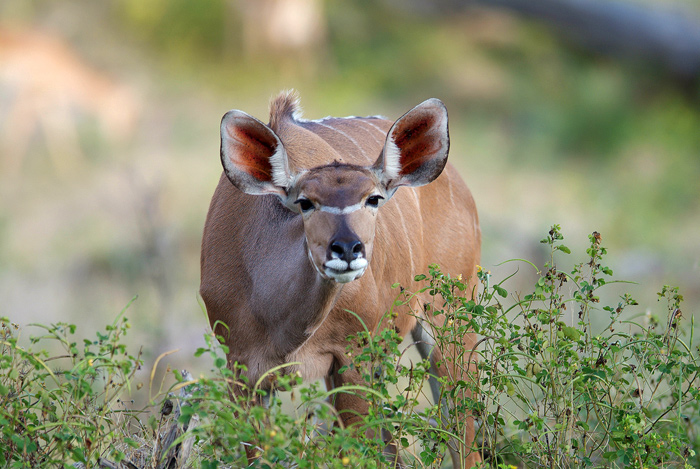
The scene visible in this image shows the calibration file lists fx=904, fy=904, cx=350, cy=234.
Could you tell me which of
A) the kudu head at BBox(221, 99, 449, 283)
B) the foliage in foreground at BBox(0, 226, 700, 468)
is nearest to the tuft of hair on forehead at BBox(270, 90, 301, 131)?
the kudu head at BBox(221, 99, 449, 283)

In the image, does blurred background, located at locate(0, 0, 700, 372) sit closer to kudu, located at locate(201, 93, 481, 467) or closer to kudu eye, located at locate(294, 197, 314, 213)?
kudu, located at locate(201, 93, 481, 467)

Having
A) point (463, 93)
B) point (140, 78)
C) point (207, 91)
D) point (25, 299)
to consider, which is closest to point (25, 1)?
point (140, 78)

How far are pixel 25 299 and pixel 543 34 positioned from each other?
10.6 m

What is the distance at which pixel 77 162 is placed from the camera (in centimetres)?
1384

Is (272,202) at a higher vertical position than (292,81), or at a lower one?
lower

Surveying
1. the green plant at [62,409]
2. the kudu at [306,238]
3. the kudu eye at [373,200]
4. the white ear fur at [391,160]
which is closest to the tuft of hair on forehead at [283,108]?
the kudu at [306,238]

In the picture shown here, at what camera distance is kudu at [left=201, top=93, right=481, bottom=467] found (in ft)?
12.3

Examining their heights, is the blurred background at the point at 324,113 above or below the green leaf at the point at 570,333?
above

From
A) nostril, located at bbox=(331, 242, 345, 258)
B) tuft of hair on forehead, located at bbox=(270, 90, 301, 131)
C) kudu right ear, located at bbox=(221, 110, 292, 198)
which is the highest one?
tuft of hair on forehead, located at bbox=(270, 90, 301, 131)

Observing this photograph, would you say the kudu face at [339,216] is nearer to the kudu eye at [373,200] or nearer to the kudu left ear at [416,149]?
the kudu eye at [373,200]

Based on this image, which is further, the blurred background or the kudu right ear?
the blurred background

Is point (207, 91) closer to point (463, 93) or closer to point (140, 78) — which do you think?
point (140, 78)

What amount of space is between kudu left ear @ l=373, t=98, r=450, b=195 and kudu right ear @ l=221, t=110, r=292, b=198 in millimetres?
431

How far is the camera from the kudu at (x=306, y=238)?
12.3 ft
